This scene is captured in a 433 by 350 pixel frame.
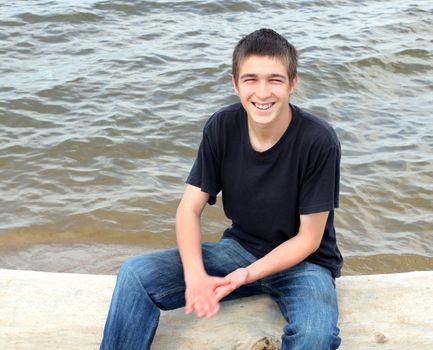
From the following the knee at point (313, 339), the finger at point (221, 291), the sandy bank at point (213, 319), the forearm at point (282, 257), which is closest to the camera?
the knee at point (313, 339)

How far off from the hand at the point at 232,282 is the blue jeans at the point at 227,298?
24 cm

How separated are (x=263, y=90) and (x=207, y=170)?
44 cm

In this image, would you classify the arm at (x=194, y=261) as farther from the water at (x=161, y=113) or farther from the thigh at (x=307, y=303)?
the water at (x=161, y=113)

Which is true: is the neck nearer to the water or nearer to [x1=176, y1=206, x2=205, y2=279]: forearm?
[x1=176, y1=206, x2=205, y2=279]: forearm

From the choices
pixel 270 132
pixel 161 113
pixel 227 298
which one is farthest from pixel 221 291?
pixel 161 113

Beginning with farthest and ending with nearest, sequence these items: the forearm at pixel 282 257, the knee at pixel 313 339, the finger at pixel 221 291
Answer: the forearm at pixel 282 257, the finger at pixel 221 291, the knee at pixel 313 339

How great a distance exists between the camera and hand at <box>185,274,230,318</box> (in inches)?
101

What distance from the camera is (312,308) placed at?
262 cm

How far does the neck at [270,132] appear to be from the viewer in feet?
9.18

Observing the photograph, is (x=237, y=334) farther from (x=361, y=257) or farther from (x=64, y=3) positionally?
(x=64, y=3)

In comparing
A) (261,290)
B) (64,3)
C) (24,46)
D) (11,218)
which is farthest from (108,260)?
(64,3)

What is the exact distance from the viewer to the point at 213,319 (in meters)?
2.94

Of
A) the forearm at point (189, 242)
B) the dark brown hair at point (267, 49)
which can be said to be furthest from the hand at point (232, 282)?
the dark brown hair at point (267, 49)

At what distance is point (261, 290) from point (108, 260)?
160cm
